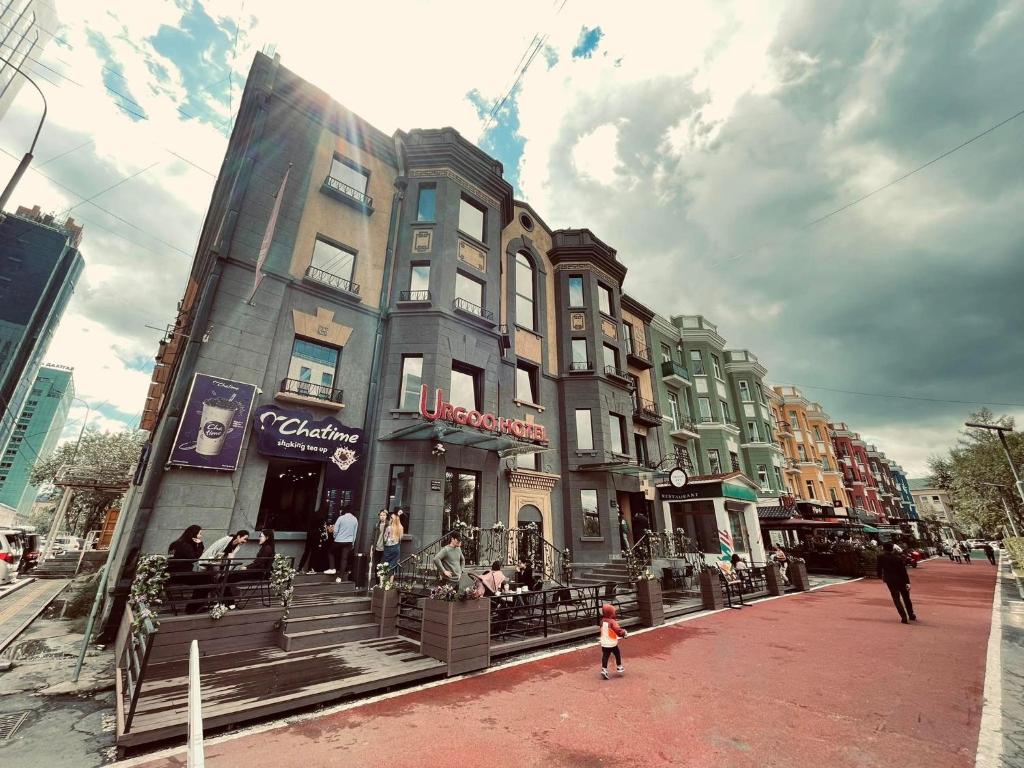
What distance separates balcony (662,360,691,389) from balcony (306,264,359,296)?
21.7 meters

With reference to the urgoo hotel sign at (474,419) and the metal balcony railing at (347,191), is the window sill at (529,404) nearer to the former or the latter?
the urgoo hotel sign at (474,419)

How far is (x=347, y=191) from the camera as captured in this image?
16.0m

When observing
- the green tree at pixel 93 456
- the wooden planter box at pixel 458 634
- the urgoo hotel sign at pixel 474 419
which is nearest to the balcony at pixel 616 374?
the urgoo hotel sign at pixel 474 419

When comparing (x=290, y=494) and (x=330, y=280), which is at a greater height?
(x=330, y=280)

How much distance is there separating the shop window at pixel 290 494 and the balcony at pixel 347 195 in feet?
33.2

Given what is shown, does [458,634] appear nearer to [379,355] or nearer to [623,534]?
[379,355]

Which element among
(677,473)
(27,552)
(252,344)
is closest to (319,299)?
(252,344)

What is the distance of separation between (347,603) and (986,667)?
12.9 meters

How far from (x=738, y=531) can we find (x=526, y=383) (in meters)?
15.6

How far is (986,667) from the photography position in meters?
7.42

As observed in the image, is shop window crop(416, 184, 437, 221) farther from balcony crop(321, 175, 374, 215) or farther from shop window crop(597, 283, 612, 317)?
shop window crop(597, 283, 612, 317)

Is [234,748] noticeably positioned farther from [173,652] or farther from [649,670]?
[649,670]

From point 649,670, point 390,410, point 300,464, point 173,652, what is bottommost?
point 649,670

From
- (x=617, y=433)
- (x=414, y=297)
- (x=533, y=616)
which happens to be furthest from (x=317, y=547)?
(x=617, y=433)
